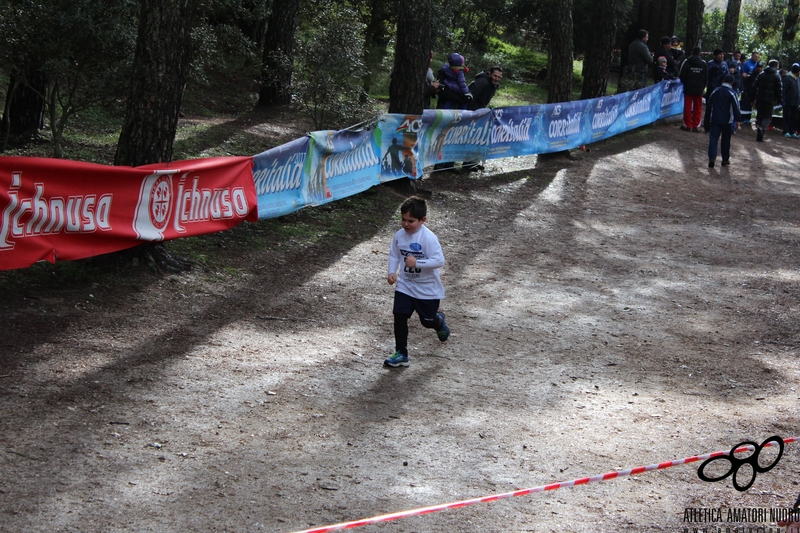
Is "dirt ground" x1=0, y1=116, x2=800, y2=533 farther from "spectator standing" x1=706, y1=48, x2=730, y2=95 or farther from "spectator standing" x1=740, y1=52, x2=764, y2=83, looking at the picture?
"spectator standing" x1=740, y1=52, x2=764, y2=83

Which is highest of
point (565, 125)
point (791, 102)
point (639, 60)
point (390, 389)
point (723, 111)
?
point (639, 60)

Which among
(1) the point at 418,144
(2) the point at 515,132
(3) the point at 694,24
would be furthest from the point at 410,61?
(3) the point at 694,24

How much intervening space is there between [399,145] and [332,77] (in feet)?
5.33

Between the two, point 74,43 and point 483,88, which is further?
point 483,88

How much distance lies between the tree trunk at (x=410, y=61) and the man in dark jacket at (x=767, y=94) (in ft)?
42.3

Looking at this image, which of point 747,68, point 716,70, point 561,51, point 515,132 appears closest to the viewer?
point 515,132

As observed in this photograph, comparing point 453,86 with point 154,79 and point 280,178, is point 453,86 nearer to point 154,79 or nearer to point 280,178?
point 280,178

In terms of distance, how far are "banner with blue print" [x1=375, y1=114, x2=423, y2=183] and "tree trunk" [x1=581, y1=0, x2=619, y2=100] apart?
25.6 feet

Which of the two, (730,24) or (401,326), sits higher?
(730,24)

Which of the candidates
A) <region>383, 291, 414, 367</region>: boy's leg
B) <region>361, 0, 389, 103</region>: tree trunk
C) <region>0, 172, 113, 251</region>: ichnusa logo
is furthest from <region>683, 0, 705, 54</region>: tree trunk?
<region>0, 172, 113, 251</region>: ichnusa logo

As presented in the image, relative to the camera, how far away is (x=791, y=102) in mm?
24703

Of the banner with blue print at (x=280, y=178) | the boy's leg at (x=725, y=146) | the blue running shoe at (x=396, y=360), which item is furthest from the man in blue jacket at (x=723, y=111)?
the blue running shoe at (x=396, y=360)

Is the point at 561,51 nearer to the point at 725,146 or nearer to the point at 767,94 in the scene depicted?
the point at 725,146

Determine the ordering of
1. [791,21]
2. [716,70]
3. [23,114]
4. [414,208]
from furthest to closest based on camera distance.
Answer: [791,21], [716,70], [23,114], [414,208]
